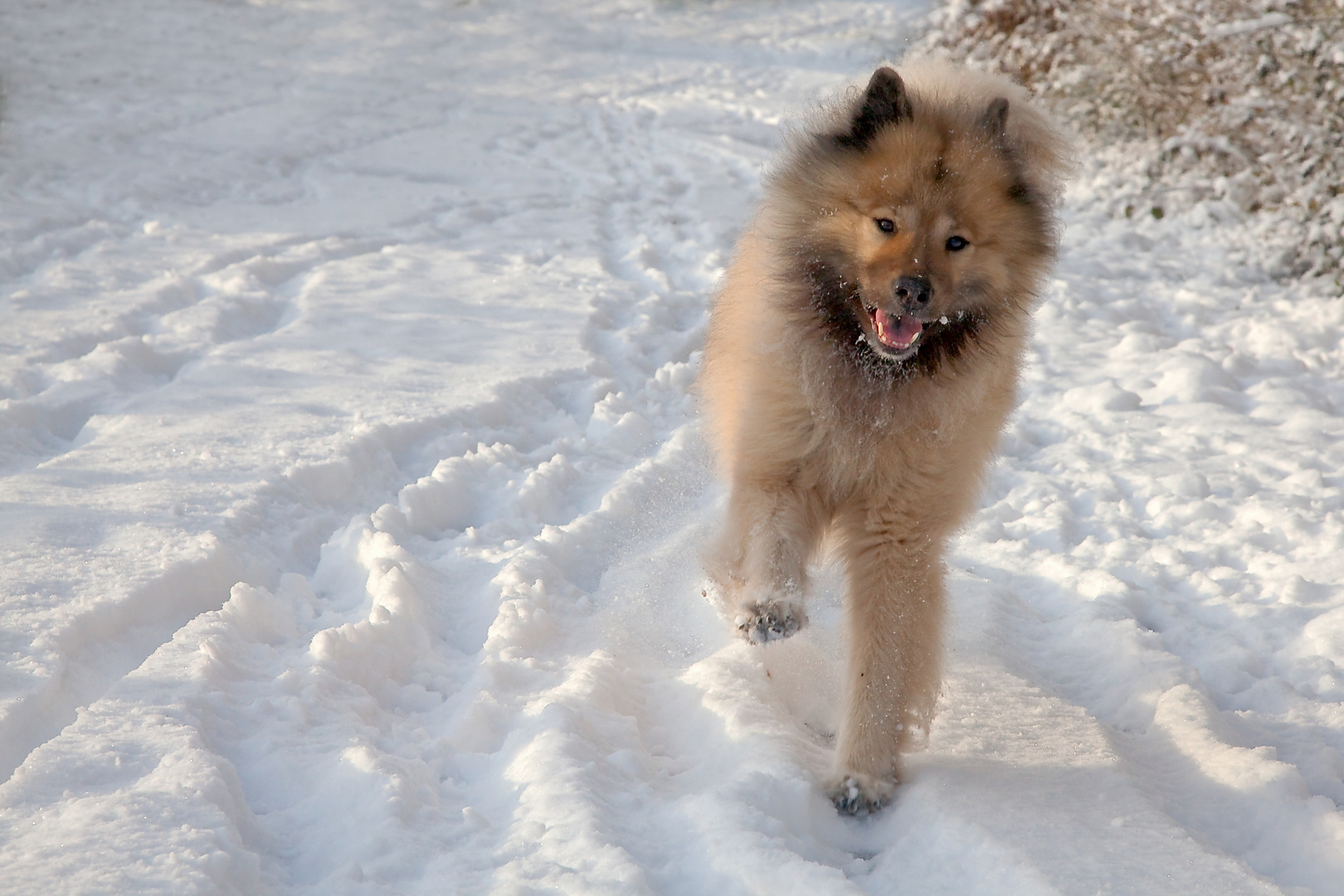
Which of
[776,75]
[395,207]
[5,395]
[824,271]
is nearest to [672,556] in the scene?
[824,271]

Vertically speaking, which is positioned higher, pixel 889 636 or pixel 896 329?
pixel 896 329

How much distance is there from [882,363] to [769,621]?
0.77 metres

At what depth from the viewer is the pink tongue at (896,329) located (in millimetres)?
2516

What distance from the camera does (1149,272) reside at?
700 centimetres

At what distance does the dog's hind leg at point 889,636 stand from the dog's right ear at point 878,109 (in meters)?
1.03

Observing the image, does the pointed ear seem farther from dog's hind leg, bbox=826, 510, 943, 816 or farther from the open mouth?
dog's hind leg, bbox=826, 510, 943, 816

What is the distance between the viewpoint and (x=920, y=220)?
98.0 inches

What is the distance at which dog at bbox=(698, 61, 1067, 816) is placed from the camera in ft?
8.21

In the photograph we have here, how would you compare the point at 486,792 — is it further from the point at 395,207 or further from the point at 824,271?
the point at 395,207

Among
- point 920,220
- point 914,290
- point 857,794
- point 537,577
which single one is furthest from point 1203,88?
point 857,794

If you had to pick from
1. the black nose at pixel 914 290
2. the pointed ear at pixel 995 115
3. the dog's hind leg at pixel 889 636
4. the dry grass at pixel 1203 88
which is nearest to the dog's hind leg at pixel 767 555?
the dog's hind leg at pixel 889 636

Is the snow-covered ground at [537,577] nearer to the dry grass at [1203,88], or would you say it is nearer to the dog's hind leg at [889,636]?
the dog's hind leg at [889,636]

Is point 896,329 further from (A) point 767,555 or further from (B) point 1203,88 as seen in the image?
(B) point 1203,88

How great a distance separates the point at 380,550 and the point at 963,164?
6.66ft
